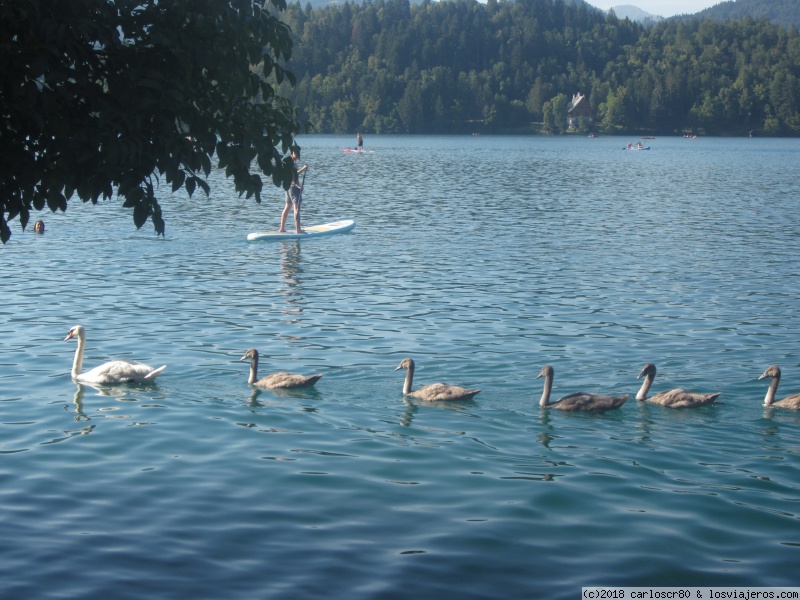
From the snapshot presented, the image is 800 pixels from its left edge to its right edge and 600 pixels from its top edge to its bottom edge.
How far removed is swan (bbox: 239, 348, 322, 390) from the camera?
1525 cm

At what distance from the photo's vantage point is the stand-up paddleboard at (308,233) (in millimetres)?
32969

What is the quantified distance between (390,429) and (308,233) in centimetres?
2062

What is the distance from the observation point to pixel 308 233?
33719 mm

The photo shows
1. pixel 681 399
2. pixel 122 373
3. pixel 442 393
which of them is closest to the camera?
pixel 681 399

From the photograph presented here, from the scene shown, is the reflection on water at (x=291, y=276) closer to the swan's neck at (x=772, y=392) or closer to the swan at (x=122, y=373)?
the swan at (x=122, y=373)

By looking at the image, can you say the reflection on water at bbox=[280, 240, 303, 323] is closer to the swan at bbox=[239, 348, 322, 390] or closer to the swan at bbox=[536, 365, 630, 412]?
the swan at bbox=[239, 348, 322, 390]

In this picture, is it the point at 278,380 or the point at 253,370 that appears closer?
the point at 278,380

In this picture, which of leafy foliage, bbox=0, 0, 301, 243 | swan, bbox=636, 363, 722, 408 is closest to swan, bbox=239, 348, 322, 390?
swan, bbox=636, 363, 722, 408

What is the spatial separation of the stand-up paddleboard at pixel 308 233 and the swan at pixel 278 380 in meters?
17.5

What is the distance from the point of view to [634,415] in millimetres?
14312

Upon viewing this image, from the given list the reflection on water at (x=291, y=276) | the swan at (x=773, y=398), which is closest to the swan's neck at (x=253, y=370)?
the reflection on water at (x=291, y=276)

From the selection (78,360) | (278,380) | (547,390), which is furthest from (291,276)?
(547,390)

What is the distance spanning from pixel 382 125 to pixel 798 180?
128m

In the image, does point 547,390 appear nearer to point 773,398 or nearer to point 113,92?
point 773,398
